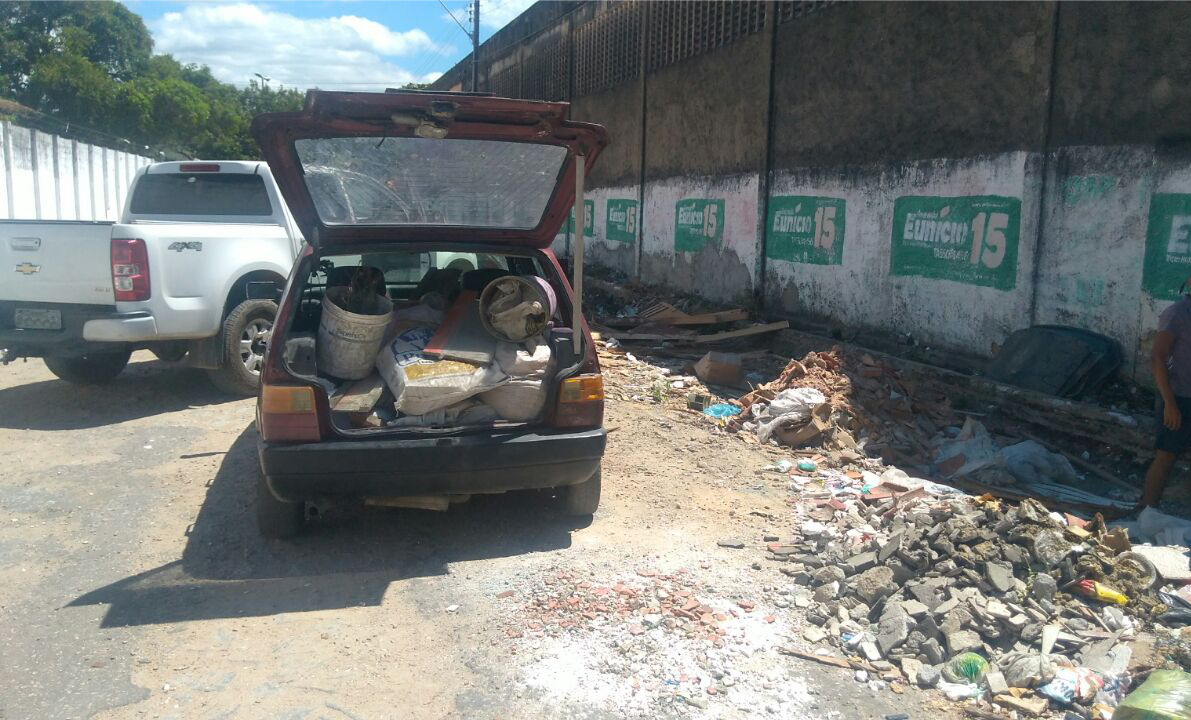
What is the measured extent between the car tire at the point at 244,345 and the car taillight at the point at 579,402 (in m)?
4.23

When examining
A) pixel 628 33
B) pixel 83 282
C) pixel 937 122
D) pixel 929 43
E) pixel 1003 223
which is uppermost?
pixel 628 33

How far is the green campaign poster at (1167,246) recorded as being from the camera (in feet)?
20.6

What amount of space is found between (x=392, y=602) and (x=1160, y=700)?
3.12 m

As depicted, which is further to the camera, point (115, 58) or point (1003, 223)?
point (115, 58)

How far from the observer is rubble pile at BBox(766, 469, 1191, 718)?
11.6ft

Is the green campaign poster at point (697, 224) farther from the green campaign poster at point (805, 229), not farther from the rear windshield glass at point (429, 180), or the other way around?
the rear windshield glass at point (429, 180)

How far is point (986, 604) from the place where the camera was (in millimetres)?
3904

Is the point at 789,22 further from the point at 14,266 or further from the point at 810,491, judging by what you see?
the point at 14,266

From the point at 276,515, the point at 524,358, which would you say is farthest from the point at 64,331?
the point at 524,358

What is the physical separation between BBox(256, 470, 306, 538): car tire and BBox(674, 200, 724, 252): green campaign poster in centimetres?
947

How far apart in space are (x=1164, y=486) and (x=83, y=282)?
7984 millimetres

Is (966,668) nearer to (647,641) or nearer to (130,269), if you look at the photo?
Result: (647,641)

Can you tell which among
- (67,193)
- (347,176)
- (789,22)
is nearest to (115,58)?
(67,193)

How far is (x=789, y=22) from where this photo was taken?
11.4 meters
